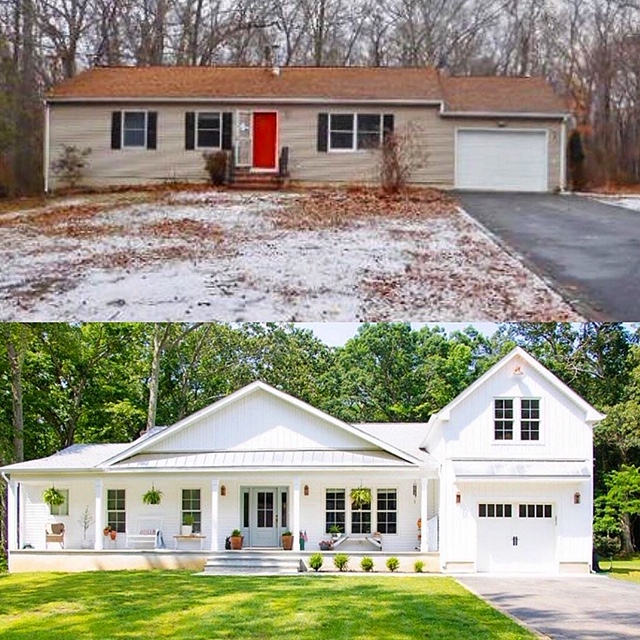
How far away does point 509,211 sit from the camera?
39.4 ft

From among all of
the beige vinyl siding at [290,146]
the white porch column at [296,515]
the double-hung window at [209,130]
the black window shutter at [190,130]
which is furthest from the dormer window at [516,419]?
the black window shutter at [190,130]

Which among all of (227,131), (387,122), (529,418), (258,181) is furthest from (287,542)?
(387,122)

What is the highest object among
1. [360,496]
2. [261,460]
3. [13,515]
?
[261,460]

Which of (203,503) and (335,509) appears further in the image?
(203,503)

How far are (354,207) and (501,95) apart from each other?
2590 millimetres

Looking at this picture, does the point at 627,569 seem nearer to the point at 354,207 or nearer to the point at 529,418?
the point at 529,418

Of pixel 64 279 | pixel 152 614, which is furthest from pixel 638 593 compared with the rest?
pixel 64 279

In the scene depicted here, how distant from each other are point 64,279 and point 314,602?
4.05m

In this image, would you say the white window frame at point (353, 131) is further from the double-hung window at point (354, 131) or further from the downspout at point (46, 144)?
the downspout at point (46, 144)

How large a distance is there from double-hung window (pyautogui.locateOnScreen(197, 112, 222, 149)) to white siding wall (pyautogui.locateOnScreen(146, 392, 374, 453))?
166 inches

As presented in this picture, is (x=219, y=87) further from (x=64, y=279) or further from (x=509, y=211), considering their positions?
(x=64, y=279)

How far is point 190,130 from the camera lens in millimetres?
14195

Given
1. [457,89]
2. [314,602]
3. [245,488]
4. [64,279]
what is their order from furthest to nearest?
[245,488] → [457,89] → [314,602] → [64,279]

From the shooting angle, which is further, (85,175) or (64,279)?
(85,175)
